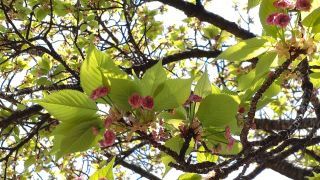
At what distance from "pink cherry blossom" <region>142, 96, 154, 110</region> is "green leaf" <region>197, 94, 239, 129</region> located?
22 centimetres

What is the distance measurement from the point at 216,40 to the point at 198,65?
113 centimetres

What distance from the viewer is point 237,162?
57.4 inches

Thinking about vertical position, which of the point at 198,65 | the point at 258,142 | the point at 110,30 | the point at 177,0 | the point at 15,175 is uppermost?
the point at 110,30

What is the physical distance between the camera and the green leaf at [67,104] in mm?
1399

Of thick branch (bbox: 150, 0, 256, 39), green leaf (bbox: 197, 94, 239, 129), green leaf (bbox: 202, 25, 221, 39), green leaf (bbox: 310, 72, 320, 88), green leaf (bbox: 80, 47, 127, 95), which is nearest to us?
green leaf (bbox: 80, 47, 127, 95)

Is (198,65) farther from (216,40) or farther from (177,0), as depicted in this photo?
(177,0)

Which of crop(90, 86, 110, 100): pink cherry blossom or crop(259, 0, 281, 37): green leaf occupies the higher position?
crop(259, 0, 281, 37): green leaf

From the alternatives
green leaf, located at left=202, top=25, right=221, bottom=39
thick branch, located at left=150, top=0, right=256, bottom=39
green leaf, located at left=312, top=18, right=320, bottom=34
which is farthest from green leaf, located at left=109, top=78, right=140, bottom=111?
green leaf, located at left=202, top=25, right=221, bottom=39

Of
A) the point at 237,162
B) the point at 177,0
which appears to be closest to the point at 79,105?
the point at 237,162

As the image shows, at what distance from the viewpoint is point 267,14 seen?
1615 millimetres

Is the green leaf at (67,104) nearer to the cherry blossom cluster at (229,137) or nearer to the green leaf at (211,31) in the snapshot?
the cherry blossom cluster at (229,137)

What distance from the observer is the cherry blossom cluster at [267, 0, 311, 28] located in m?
1.52

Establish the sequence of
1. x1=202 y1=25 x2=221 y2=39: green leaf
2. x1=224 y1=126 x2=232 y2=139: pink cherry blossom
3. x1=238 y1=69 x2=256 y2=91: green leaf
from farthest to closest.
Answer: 1. x1=202 y1=25 x2=221 y2=39: green leaf
2. x1=238 y1=69 x2=256 y2=91: green leaf
3. x1=224 y1=126 x2=232 y2=139: pink cherry blossom

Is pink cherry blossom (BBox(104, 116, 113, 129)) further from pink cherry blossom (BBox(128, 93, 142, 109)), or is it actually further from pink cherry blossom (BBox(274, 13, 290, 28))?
pink cherry blossom (BBox(274, 13, 290, 28))
